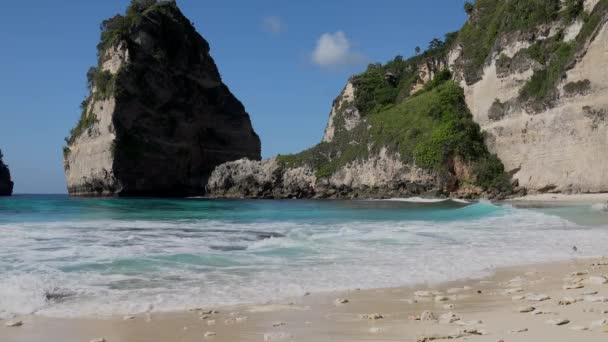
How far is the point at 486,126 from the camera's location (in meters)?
44.8

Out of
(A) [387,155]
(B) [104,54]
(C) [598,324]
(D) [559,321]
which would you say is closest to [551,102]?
(A) [387,155]

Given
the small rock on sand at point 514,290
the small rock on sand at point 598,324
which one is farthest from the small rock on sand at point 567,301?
the small rock on sand at point 598,324

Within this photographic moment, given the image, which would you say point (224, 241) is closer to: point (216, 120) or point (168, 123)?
point (168, 123)

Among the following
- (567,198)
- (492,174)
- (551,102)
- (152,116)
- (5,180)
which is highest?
(152,116)

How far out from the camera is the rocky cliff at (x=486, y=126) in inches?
Result: 1359

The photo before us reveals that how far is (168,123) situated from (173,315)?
2743 inches

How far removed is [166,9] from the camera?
79625 millimetres

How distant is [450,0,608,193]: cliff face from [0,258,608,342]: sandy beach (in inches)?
1179

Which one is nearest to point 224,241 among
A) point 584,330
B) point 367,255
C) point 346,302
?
point 367,255

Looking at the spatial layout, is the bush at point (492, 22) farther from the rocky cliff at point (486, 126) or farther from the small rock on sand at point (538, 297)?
the small rock on sand at point (538, 297)

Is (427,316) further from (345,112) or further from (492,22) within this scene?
(345,112)

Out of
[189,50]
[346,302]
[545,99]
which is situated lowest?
[346,302]

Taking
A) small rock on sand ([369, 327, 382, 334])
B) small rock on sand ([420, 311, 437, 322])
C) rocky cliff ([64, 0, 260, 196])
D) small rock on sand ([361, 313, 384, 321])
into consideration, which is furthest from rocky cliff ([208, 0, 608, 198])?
small rock on sand ([369, 327, 382, 334])

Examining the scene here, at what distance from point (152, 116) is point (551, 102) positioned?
5061cm
